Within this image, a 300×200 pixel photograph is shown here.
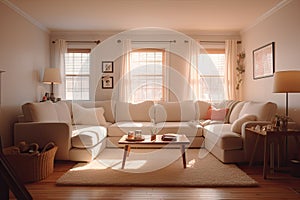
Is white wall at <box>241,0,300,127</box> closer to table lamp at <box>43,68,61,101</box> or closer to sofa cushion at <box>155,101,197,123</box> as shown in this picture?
sofa cushion at <box>155,101,197,123</box>

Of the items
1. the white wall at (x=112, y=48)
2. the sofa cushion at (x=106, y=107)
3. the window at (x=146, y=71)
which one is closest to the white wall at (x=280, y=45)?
the white wall at (x=112, y=48)

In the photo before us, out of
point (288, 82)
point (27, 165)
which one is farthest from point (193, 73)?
point (27, 165)

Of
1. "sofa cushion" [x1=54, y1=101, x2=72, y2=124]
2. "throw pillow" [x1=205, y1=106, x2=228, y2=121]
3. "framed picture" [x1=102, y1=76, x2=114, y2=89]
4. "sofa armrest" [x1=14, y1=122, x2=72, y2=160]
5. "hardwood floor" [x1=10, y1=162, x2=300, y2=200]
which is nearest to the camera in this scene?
"hardwood floor" [x1=10, y1=162, x2=300, y2=200]

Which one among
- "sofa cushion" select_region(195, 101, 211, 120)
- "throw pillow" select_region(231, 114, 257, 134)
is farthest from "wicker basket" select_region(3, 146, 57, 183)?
"sofa cushion" select_region(195, 101, 211, 120)

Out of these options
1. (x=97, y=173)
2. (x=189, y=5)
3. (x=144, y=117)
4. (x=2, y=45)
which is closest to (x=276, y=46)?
(x=189, y=5)

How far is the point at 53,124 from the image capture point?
3.99 m

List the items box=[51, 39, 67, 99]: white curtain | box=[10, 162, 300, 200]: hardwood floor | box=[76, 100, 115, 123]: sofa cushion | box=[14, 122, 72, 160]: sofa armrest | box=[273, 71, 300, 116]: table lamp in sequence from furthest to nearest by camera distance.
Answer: box=[51, 39, 67, 99]: white curtain → box=[76, 100, 115, 123]: sofa cushion → box=[14, 122, 72, 160]: sofa armrest → box=[273, 71, 300, 116]: table lamp → box=[10, 162, 300, 200]: hardwood floor

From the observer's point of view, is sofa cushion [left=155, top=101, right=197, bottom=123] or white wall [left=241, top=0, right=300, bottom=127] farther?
sofa cushion [left=155, top=101, right=197, bottom=123]

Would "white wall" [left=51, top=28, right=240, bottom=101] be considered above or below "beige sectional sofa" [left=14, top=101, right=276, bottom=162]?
above

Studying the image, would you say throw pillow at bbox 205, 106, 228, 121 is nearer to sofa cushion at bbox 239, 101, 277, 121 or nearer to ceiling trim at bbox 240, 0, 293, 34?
sofa cushion at bbox 239, 101, 277, 121

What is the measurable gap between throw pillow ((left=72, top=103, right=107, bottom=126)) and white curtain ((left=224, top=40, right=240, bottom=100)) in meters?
2.88

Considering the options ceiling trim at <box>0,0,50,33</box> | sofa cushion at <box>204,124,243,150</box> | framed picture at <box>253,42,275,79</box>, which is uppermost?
ceiling trim at <box>0,0,50,33</box>

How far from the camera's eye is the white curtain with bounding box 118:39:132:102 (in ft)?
20.6

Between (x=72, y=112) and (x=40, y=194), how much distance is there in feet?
9.27
